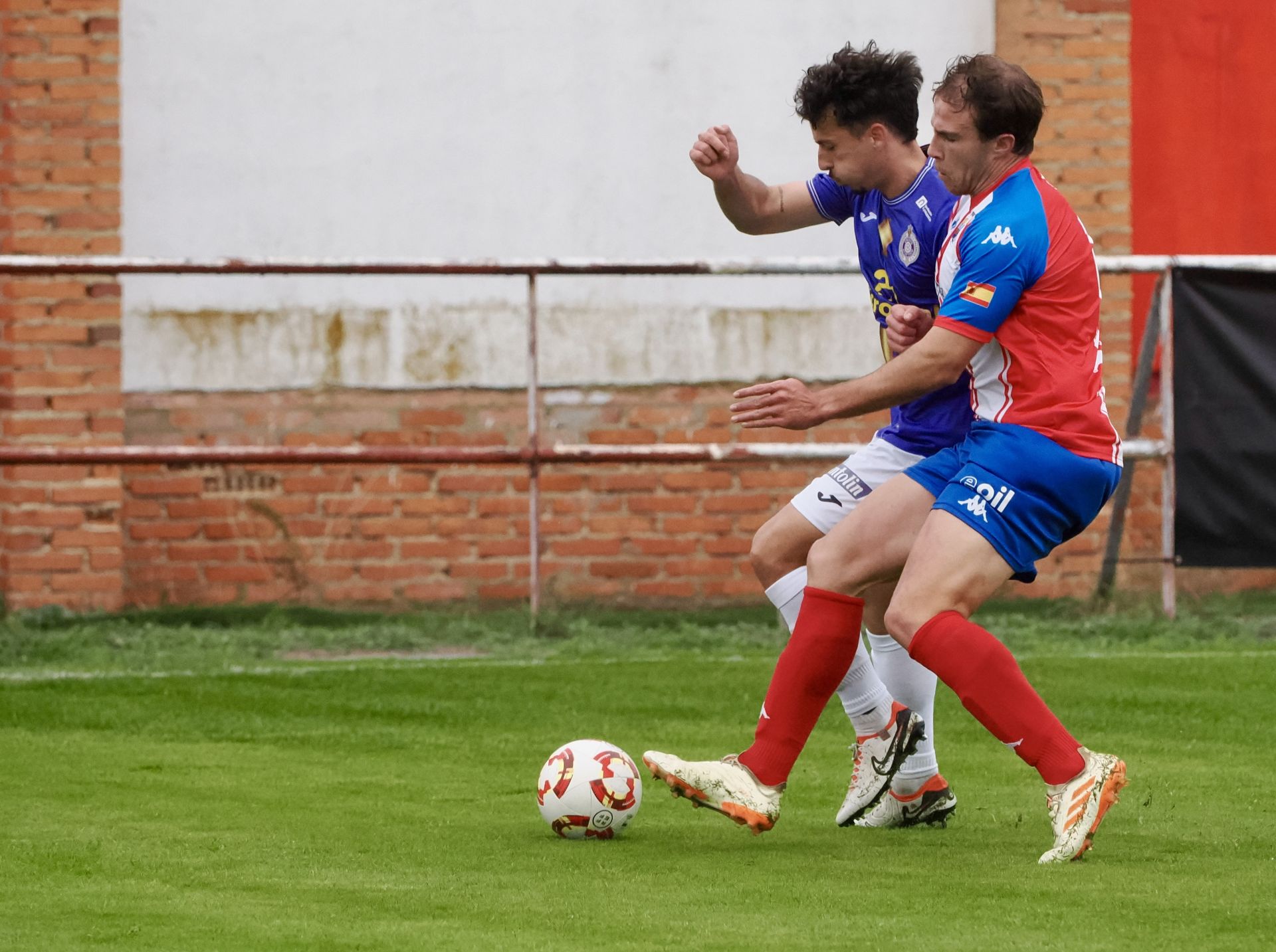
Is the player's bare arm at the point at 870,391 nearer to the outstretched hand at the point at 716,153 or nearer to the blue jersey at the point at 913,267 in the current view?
the blue jersey at the point at 913,267

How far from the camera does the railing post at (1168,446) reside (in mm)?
8828

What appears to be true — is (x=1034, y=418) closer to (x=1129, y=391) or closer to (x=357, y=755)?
(x=357, y=755)

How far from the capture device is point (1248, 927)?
3422mm

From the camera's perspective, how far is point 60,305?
9.73 metres

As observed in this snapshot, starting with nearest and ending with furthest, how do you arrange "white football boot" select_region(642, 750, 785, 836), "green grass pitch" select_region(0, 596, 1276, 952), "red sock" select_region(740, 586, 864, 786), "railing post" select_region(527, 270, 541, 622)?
"green grass pitch" select_region(0, 596, 1276, 952), "white football boot" select_region(642, 750, 785, 836), "red sock" select_region(740, 586, 864, 786), "railing post" select_region(527, 270, 541, 622)

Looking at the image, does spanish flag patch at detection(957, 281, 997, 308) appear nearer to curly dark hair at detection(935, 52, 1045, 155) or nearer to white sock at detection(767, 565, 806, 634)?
curly dark hair at detection(935, 52, 1045, 155)

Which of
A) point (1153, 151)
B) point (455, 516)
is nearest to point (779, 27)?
point (1153, 151)

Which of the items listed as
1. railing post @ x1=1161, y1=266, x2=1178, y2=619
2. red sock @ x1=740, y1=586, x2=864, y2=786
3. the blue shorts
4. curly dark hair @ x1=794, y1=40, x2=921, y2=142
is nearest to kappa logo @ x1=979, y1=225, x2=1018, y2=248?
the blue shorts

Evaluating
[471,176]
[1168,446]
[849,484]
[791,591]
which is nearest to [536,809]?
[791,591]

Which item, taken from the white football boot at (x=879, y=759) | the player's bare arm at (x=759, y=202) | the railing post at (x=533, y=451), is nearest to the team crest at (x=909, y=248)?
the player's bare arm at (x=759, y=202)

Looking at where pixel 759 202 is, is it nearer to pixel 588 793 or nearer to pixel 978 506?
pixel 978 506

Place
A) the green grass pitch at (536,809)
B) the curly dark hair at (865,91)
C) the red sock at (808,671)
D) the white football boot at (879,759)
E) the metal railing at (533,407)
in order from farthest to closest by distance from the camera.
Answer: the metal railing at (533,407) → the white football boot at (879,759) → the curly dark hair at (865,91) → the red sock at (808,671) → the green grass pitch at (536,809)

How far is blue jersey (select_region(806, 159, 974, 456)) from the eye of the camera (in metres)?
4.77

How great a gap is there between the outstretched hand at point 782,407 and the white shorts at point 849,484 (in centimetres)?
60
